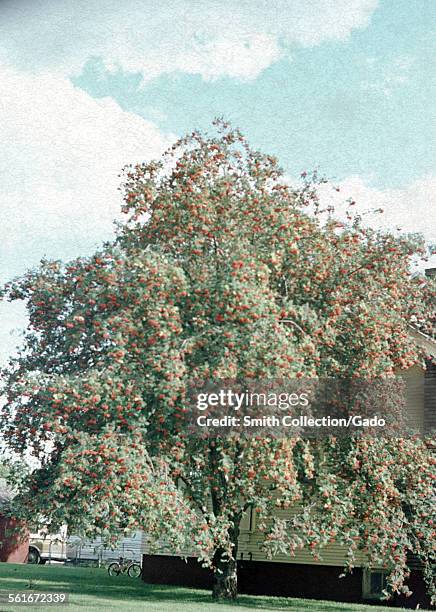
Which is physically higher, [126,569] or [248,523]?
[248,523]

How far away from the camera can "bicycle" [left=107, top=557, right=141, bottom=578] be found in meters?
28.1

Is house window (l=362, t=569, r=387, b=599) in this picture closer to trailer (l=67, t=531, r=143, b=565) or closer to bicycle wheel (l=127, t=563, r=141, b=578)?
bicycle wheel (l=127, t=563, r=141, b=578)

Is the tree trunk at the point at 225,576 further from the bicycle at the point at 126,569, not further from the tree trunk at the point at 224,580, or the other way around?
the bicycle at the point at 126,569

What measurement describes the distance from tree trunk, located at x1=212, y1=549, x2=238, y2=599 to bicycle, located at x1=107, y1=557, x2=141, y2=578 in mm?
11594

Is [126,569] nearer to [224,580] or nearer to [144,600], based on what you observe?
[144,600]

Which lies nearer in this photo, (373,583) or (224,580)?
(224,580)

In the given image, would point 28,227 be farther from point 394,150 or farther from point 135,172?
point 394,150

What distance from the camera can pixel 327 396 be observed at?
15016 millimetres

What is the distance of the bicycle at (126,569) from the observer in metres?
28.1

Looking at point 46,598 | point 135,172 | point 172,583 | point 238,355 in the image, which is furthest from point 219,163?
point 172,583

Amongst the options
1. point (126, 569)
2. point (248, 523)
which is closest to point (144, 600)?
point (248, 523)

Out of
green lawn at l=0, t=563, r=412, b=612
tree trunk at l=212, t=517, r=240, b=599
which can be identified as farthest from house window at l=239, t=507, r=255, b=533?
tree trunk at l=212, t=517, r=240, b=599

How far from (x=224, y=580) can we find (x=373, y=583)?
3413 millimetres

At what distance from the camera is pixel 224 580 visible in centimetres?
1681
